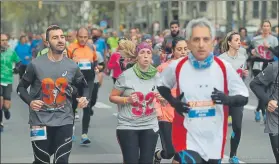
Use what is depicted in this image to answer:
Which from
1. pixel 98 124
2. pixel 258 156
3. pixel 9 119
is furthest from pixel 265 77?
pixel 9 119

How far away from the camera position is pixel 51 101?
7559mm

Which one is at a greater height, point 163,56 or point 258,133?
point 163,56

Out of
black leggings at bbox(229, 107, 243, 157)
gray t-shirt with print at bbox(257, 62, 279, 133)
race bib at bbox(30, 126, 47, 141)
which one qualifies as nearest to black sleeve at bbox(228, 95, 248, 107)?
gray t-shirt with print at bbox(257, 62, 279, 133)

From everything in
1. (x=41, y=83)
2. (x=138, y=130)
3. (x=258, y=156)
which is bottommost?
(x=258, y=156)

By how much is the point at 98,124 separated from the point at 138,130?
6.78m

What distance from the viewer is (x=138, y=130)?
7.53 meters

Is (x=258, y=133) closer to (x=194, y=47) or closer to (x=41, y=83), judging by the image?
(x=41, y=83)

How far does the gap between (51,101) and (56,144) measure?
45cm

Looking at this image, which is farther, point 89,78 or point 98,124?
point 98,124

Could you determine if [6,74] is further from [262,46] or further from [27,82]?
[27,82]

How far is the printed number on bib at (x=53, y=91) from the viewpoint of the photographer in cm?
754

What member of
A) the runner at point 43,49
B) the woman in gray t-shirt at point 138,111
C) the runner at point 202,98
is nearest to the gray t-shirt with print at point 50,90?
the runner at point 43,49

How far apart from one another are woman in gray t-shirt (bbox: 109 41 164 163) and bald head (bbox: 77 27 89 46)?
3706 mm

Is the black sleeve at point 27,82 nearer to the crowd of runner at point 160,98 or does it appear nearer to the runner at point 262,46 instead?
the crowd of runner at point 160,98
